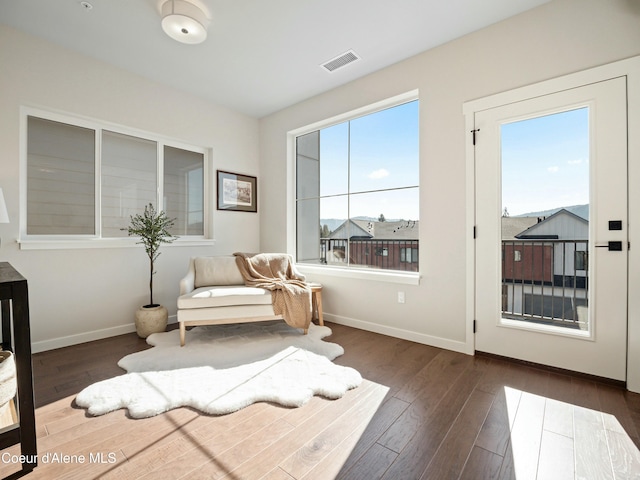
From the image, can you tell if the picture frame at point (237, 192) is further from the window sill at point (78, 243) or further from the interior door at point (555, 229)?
the interior door at point (555, 229)

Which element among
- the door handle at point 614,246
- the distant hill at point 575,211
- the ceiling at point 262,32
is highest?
the ceiling at point 262,32

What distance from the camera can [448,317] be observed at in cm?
284

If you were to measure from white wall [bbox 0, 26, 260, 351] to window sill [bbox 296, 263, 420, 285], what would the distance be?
4.32 ft

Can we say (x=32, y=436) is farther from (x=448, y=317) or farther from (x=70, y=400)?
(x=448, y=317)

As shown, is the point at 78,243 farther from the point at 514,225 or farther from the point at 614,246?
the point at 614,246

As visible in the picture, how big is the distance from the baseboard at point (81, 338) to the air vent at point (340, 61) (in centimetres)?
345

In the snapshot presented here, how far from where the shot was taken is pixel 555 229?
237 cm

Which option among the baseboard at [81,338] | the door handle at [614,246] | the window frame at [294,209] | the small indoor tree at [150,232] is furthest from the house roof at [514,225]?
the baseboard at [81,338]

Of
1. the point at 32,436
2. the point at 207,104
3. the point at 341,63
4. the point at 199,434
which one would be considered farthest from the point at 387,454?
the point at 207,104

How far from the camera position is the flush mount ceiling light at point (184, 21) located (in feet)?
→ 7.49

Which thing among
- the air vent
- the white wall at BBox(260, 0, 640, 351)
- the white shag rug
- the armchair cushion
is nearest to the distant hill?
the white wall at BBox(260, 0, 640, 351)

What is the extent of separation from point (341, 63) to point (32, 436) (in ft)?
11.5

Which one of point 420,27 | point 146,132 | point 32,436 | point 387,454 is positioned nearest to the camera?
point 32,436

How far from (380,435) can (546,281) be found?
1.79m
